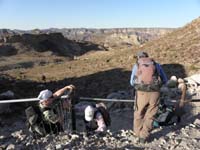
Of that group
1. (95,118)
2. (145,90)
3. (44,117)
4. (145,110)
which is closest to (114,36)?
(95,118)

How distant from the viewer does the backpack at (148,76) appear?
693 cm

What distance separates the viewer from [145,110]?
7.25 metres

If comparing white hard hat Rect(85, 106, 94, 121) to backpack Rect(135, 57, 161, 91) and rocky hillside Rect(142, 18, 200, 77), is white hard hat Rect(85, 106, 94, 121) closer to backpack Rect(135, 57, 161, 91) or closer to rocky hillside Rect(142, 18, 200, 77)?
backpack Rect(135, 57, 161, 91)

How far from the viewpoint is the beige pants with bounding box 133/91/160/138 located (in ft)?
23.2

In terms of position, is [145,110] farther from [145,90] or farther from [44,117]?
[44,117]

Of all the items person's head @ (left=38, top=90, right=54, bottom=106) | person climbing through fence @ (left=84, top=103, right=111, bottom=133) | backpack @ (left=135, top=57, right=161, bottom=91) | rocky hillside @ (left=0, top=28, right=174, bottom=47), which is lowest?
rocky hillside @ (left=0, top=28, right=174, bottom=47)

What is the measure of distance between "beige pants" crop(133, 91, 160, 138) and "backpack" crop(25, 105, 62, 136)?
1.42m

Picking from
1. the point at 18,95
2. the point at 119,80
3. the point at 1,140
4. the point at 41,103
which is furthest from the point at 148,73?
the point at 119,80

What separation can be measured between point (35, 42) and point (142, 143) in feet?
171

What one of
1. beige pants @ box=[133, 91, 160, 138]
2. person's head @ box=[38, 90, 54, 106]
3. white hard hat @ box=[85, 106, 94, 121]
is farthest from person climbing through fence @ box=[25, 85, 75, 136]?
beige pants @ box=[133, 91, 160, 138]

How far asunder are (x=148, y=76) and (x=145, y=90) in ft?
0.72

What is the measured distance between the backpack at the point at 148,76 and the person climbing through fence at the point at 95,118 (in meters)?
1.21

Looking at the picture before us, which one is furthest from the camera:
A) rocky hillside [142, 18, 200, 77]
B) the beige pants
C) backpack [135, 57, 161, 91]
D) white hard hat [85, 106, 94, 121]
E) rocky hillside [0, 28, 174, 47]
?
rocky hillside [0, 28, 174, 47]

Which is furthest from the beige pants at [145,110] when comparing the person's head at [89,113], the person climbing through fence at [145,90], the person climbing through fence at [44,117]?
the person climbing through fence at [44,117]
